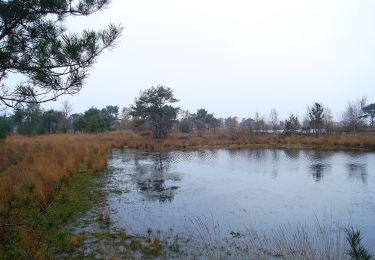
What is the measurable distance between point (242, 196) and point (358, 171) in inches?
289

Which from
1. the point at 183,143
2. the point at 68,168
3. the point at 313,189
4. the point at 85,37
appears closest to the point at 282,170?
the point at 313,189

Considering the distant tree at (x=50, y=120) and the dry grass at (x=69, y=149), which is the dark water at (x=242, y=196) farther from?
the distant tree at (x=50, y=120)

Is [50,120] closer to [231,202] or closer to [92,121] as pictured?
[92,121]

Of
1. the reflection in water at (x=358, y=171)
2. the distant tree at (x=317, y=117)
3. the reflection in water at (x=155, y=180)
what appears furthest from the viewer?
the distant tree at (x=317, y=117)

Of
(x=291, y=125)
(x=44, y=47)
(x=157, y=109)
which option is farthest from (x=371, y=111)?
(x=44, y=47)

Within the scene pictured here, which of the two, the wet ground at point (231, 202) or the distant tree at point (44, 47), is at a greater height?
the distant tree at point (44, 47)

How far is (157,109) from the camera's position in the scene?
35625 mm

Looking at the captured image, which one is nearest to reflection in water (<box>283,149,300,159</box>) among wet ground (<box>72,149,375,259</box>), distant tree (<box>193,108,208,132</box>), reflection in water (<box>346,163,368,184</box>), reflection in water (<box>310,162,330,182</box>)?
reflection in water (<box>310,162,330,182</box>)

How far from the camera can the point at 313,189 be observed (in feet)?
37.3

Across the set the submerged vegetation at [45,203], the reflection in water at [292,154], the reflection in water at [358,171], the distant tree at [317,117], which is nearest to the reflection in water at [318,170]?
the reflection in water at [358,171]

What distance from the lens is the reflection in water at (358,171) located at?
529 inches

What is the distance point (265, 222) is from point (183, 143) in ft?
79.7

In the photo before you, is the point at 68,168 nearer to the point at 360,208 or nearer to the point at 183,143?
the point at 360,208

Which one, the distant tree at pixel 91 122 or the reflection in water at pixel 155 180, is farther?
the distant tree at pixel 91 122
